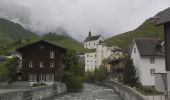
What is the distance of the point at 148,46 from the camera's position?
250ft

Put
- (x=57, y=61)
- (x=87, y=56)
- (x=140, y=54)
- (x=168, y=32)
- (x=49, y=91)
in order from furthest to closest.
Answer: (x=87, y=56), (x=57, y=61), (x=140, y=54), (x=49, y=91), (x=168, y=32)

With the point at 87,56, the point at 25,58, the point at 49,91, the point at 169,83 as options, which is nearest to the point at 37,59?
the point at 25,58

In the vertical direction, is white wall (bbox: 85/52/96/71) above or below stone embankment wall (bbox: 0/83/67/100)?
above

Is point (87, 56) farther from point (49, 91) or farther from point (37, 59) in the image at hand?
point (49, 91)

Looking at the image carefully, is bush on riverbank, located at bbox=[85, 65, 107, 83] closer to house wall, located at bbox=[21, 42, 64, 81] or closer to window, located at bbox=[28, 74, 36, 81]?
house wall, located at bbox=[21, 42, 64, 81]

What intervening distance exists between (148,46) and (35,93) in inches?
1137

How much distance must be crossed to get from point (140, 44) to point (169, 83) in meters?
32.6

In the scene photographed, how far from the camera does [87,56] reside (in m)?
169

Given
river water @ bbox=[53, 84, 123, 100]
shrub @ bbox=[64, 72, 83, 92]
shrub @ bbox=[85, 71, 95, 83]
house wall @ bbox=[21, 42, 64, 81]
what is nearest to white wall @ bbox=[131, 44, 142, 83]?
river water @ bbox=[53, 84, 123, 100]

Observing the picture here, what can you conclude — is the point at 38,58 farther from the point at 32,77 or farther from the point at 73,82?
the point at 73,82

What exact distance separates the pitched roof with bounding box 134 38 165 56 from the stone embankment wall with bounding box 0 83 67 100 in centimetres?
1778

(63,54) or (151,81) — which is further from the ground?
(63,54)

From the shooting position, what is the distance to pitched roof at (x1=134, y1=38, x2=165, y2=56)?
248 feet

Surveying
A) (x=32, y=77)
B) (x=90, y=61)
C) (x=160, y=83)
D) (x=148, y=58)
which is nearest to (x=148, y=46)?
(x=148, y=58)
